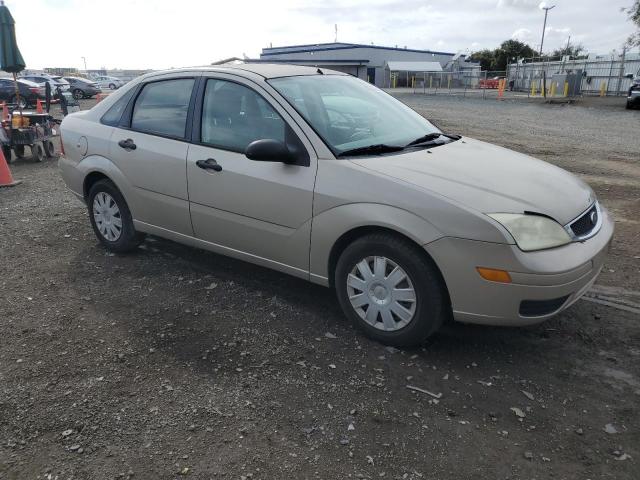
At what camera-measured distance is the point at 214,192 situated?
394 cm

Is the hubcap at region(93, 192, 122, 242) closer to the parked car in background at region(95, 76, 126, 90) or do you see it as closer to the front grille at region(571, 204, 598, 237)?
the front grille at region(571, 204, 598, 237)

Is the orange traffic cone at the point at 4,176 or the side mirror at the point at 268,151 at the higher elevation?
the side mirror at the point at 268,151

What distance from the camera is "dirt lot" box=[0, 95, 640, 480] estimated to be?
2.47m

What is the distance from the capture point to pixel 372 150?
11.7 ft

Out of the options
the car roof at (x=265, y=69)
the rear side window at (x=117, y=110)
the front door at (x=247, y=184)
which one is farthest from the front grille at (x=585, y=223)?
the rear side window at (x=117, y=110)

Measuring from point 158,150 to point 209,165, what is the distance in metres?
0.65

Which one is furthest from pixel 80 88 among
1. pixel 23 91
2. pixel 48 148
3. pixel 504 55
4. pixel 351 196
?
pixel 504 55

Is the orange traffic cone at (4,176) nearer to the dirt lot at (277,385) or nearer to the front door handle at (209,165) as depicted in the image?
the dirt lot at (277,385)

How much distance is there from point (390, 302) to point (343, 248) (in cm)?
48

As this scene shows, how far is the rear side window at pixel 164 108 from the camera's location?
424 cm

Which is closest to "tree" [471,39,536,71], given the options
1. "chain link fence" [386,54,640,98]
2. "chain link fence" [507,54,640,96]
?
"chain link fence" [386,54,640,98]

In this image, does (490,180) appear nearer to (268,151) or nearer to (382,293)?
(382,293)

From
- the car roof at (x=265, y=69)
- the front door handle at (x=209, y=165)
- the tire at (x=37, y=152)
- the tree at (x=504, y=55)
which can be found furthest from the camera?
the tree at (x=504, y=55)

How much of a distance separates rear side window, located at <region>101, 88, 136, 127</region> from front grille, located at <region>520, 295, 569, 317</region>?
3769mm
